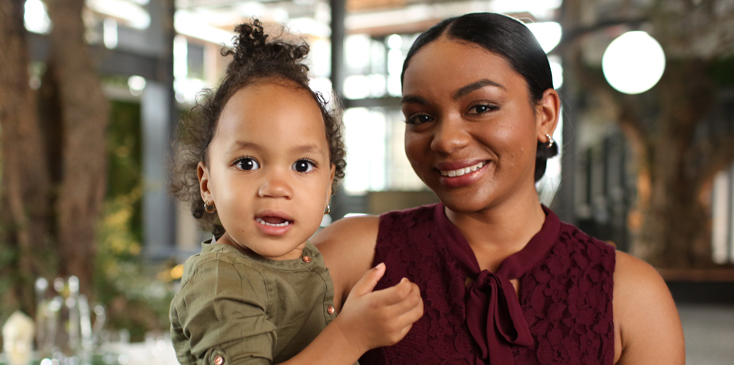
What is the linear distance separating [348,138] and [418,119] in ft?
6.30

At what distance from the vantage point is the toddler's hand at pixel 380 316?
2.67 feet

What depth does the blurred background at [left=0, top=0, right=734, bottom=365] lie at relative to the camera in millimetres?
4223

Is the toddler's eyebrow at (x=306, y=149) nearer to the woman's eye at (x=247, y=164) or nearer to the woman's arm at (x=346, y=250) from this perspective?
the woman's eye at (x=247, y=164)

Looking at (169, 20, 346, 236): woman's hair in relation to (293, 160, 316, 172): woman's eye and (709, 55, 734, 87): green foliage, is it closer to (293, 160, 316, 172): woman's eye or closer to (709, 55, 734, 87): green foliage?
(293, 160, 316, 172): woman's eye

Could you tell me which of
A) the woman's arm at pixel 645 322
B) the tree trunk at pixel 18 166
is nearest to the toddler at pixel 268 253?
the woman's arm at pixel 645 322

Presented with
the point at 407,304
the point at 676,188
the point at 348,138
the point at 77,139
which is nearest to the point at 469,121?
the point at 407,304

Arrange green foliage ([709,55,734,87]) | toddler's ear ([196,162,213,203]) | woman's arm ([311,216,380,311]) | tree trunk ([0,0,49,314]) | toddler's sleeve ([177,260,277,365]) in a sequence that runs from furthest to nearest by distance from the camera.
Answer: green foliage ([709,55,734,87])
tree trunk ([0,0,49,314])
woman's arm ([311,216,380,311])
toddler's ear ([196,162,213,203])
toddler's sleeve ([177,260,277,365])

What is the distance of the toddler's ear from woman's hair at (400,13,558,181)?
17.7 inches

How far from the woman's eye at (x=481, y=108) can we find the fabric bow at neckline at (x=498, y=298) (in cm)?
26

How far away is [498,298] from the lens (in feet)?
3.61

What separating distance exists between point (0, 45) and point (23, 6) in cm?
35

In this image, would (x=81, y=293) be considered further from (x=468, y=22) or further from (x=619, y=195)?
(x=619, y=195)

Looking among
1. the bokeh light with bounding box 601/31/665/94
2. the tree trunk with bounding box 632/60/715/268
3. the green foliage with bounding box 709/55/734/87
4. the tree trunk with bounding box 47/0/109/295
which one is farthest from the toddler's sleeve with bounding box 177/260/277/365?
the green foliage with bounding box 709/55/734/87

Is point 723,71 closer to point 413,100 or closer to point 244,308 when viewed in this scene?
point 413,100
